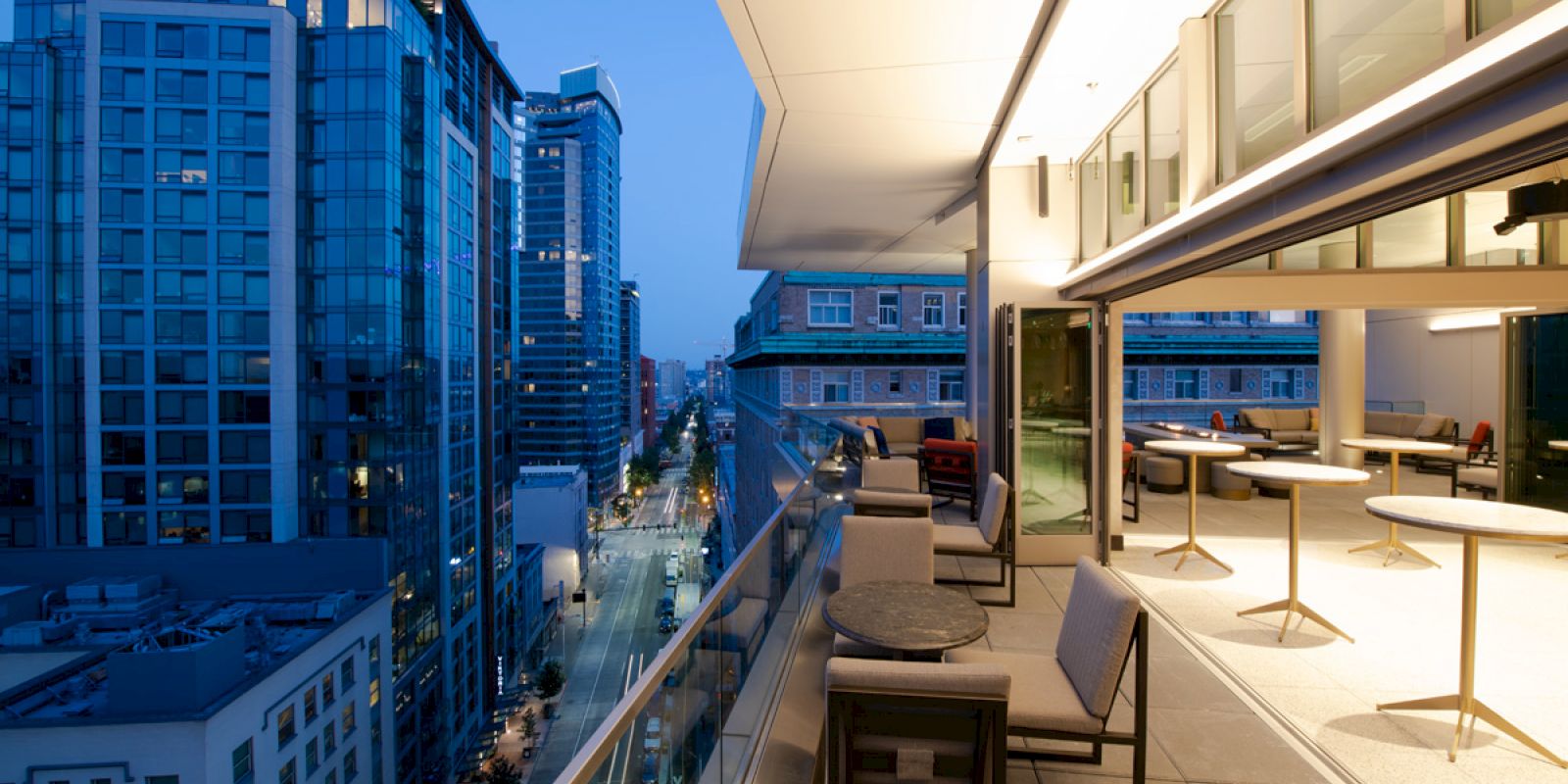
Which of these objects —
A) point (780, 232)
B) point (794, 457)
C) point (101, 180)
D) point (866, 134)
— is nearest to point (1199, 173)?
point (866, 134)

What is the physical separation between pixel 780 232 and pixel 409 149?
19.8 meters

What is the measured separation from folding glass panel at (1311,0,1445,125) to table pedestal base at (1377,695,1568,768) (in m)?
2.79

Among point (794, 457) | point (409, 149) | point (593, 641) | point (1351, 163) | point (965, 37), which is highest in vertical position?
point (409, 149)

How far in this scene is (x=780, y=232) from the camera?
10.2 m

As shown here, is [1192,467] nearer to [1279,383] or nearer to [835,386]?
[835,386]

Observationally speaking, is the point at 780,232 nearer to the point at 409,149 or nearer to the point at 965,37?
the point at 965,37

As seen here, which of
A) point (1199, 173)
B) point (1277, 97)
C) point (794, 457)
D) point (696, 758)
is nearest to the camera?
point (696, 758)

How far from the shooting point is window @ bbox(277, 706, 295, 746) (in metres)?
13.7

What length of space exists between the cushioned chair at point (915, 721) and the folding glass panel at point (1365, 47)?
2.64m

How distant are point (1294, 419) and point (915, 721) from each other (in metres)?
16.6

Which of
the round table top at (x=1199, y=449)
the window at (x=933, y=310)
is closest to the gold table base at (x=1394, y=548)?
the round table top at (x=1199, y=449)

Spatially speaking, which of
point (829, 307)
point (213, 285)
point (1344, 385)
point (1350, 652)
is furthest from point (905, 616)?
point (213, 285)

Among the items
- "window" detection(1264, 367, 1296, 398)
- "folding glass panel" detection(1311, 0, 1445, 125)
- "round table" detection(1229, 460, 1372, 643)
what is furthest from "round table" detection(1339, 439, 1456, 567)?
"window" detection(1264, 367, 1296, 398)

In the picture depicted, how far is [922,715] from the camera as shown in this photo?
1887 mm
